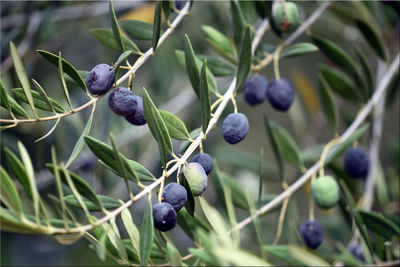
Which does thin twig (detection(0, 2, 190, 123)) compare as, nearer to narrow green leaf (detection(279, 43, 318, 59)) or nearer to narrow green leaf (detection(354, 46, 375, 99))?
narrow green leaf (detection(279, 43, 318, 59))

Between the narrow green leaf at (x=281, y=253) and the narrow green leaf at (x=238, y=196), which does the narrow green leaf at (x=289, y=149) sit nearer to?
the narrow green leaf at (x=238, y=196)

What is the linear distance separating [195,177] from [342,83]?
49 centimetres

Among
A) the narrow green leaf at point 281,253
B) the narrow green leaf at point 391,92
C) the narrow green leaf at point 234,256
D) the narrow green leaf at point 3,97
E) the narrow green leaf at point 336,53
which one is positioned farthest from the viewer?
the narrow green leaf at point 391,92

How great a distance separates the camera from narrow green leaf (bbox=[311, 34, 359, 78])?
85 centimetres

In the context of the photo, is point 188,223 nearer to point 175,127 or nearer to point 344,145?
point 175,127

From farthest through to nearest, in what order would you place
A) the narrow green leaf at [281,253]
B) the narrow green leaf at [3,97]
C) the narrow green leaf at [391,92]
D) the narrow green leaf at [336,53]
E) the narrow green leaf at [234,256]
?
the narrow green leaf at [391,92], the narrow green leaf at [336,53], the narrow green leaf at [281,253], the narrow green leaf at [3,97], the narrow green leaf at [234,256]

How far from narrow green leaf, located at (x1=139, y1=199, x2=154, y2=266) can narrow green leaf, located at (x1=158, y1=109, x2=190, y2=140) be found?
109 mm

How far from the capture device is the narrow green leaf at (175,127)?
0.56 m

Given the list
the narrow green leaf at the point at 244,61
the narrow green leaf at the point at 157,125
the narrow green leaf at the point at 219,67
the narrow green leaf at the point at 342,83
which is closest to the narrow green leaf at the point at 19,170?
the narrow green leaf at the point at 157,125

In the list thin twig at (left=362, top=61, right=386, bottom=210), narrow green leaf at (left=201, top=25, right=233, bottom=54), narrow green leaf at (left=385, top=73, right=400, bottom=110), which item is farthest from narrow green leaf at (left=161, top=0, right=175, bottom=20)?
narrow green leaf at (left=385, top=73, right=400, bottom=110)

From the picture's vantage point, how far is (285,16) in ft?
2.48

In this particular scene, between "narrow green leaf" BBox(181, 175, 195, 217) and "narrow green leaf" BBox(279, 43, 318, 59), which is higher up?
"narrow green leaf" BBox(279, 43, 318, 59)

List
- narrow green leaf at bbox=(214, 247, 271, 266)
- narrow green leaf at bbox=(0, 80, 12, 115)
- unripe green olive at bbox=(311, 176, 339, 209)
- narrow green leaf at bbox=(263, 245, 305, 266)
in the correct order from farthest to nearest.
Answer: unripe green olive at bbox=(311, 176, 339, 209) < narrow green leaf at bbox=(263, 245, 305, 266) < narrow green leaf at bbox=(0, 80, 12, 115) < narrow green leaf at bbox=(214, 247, 271, 266)

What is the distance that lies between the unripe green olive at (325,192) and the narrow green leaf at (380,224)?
78 mm
